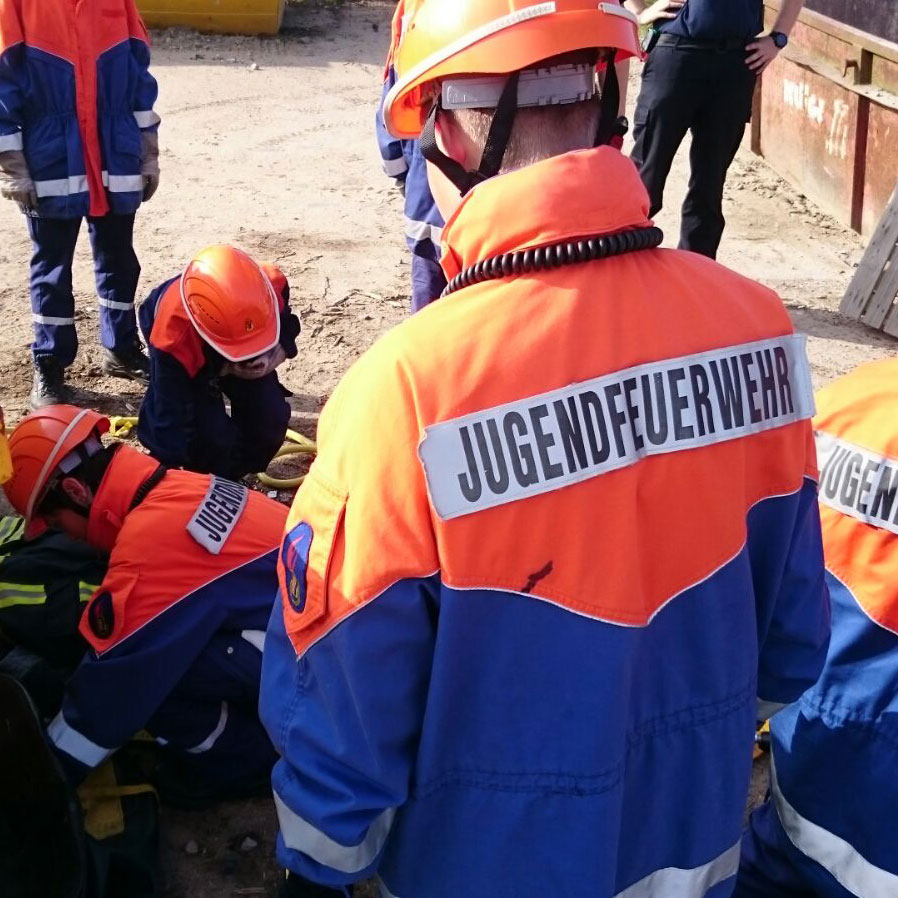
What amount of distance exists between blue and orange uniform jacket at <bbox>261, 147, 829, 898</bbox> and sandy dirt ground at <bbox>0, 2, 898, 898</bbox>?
1.62 metres

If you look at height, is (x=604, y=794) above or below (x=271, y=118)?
above

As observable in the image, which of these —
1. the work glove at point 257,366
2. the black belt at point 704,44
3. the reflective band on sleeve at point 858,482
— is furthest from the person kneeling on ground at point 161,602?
the black belt at point 704,44

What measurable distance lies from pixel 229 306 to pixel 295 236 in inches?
126

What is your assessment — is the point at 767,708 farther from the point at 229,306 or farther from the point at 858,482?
the point at 229,306

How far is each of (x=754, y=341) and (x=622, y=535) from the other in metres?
0.35

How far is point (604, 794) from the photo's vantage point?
5.14 feet

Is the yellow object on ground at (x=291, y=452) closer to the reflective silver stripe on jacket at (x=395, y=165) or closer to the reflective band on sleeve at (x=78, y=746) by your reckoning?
the reflective silver stripe on jacket at (x=395, y=165)

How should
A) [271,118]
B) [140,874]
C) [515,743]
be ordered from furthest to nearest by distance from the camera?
[271,118] → [140,874] → [515,743]

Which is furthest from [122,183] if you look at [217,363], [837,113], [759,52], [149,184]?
[837,113]

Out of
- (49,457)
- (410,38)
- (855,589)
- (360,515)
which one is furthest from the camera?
(49,457)

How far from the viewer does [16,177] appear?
16.2 ft

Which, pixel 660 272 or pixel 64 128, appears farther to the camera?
pixel 64 128

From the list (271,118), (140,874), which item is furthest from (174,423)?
(271,118)

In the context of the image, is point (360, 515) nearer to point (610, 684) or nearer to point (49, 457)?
point (610, 684)
